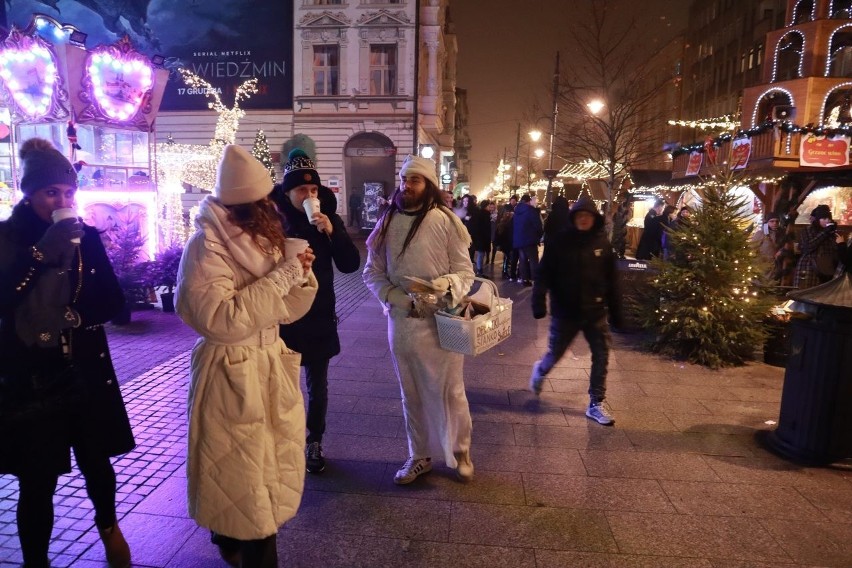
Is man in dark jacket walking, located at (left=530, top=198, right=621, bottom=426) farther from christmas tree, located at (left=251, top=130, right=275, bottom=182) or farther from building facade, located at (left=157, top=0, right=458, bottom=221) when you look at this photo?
building facade, located at (left=157, top=0, right=458, bottom=221)

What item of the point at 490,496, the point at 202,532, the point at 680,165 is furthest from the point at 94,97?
the point at 680,165

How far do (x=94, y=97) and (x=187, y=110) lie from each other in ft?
69.1

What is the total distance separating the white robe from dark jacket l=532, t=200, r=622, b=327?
5.24 ft

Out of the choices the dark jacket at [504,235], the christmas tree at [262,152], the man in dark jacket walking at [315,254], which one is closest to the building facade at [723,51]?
the dark jacket at [504,235]

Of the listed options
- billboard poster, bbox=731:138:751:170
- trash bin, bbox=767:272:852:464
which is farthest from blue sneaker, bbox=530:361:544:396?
billboard poster, bbox=731:138:751:170

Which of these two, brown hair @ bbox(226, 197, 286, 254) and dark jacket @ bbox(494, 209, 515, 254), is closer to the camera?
brown hair @ bbox(226, 197, 286, 254)

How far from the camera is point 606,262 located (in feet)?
15.8

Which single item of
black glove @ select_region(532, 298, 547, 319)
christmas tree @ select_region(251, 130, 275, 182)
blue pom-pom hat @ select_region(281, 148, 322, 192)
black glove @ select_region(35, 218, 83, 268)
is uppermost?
christmas tree @ select_region(251, 130, 275, 182)

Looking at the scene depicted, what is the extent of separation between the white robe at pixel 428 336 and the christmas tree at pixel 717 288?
4137mm

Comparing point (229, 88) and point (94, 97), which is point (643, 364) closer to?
point (94, 97)

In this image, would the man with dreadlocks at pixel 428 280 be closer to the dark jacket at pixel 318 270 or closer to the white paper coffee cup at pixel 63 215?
the dark jacket at pixel 318 270

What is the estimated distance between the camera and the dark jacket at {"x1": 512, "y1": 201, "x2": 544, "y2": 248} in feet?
38.1

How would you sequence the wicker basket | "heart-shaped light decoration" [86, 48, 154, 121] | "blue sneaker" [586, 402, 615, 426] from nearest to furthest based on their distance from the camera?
the wicker basket, "blue sneaker" [586, 402, 615, 426], "heart-shaped light decoration" [86, 48, 154, 121]

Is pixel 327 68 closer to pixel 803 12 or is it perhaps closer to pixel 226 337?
pixel 803 12
